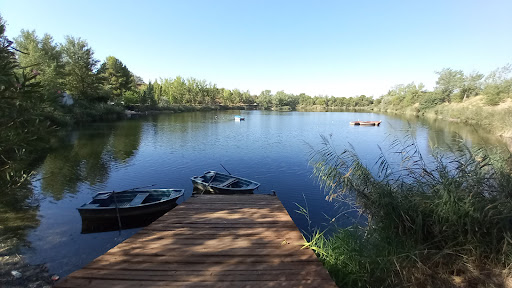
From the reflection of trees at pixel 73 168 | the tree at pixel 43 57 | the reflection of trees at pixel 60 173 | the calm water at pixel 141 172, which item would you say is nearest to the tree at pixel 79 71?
the tree at pixel 43 57

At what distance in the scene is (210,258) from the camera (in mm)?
3799

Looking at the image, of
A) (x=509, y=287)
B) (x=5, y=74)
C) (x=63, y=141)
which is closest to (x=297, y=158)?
(x=509, y=287)

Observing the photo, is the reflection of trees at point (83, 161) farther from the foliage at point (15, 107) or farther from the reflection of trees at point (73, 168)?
the foliage at point (15, 107)

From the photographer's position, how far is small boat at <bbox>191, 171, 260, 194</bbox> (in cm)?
995

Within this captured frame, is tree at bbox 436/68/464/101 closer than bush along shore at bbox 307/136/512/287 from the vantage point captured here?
No

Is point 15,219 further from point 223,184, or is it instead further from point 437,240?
point 437,240

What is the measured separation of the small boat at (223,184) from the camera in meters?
9.95

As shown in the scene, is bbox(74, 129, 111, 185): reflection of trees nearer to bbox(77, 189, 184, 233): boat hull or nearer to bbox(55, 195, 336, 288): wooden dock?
bbox(77, 189, 184, 233): boat hull

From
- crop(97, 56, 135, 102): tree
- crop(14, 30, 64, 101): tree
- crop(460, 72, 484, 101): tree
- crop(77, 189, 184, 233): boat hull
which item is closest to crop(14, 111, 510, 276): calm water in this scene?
crop(77, 189, 184, 233): boat hull

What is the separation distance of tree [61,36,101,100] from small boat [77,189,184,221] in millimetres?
37943

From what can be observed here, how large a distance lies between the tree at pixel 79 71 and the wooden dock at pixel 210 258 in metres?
43.2

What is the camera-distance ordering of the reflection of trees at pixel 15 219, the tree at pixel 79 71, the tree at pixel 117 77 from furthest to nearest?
the tree at pixel 117 77 → the tree at pixel 79 71 → the reflection of trees at pixel 15 219

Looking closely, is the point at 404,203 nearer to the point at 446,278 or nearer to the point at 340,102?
the point at 446,278

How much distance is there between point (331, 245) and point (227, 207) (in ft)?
9.82
